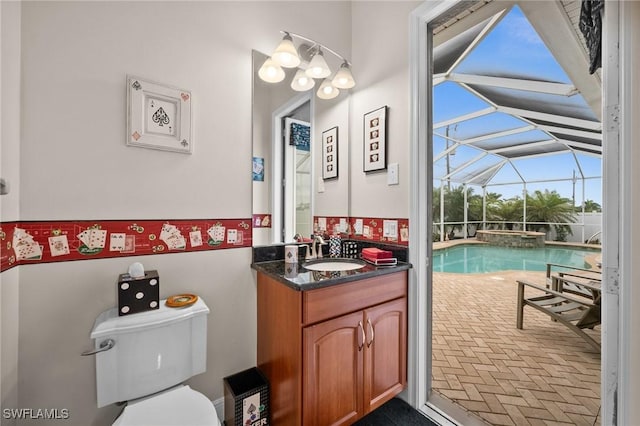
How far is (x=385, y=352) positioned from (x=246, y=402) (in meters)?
0.78

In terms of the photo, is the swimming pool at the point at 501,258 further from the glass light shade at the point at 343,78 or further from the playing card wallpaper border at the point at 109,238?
the playing card wallpaper border at the point at 109,238

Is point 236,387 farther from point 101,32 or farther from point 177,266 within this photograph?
point 101,32

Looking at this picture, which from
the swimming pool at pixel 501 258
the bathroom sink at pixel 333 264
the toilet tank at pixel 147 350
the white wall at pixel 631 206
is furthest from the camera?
the swimming pool at pixel 501 258

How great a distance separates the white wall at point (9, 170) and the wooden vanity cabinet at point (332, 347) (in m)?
0.98

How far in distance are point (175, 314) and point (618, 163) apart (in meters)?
1.84

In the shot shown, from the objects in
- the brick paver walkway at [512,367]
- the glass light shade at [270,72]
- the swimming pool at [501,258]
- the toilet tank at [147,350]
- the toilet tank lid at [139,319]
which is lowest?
the brick paver walkway at [512,367]

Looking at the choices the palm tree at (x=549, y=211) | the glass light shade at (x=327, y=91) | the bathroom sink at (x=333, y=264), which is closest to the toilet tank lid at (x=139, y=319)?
the bathroom sink at (x=333, y=264)

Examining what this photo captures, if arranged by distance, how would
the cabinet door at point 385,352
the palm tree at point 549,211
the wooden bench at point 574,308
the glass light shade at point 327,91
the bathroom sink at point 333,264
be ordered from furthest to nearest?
the palm tree at point 549,211 → the wooden bench at point 574,308 → the glass light shade at point 327,91 → the bathroom sink at point 333,264 → the cabinet door at point 385,352

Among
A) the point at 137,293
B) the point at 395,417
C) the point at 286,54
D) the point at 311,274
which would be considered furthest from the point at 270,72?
the point at 395,417

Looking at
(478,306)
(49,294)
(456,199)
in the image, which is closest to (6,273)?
(49,294)

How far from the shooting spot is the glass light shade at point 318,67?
1638 millimetres

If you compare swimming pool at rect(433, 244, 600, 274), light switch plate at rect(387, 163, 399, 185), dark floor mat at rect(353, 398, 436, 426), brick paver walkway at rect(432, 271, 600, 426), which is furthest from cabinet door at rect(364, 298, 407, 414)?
swimming pool at rect(433, 244, 600, 274)

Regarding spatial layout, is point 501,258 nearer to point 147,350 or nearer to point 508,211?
point 508,211

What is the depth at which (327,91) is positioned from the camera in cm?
192
